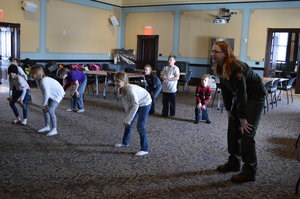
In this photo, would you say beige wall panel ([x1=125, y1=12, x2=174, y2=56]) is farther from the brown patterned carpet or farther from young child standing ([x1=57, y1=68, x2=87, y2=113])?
the brown patterned carpet

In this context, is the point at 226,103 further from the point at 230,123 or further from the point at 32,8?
the point at 32,8

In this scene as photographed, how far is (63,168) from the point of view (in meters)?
3.99

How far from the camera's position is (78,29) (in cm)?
1420

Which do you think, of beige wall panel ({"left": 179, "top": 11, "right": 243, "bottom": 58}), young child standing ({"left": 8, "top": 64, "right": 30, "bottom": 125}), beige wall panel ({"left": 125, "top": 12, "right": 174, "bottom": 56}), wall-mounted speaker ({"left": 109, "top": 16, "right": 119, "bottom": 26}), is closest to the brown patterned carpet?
young child standing ({"left": 8, "top": 64, "right": 30, "bottom": 125})

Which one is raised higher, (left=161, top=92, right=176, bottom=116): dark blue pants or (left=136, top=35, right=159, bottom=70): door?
(left=136, top=35, right=159, bottom=70): door

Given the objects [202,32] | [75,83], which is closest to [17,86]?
[75,83]

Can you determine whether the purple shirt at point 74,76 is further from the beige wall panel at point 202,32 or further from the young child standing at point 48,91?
the beige wall panel at point 202,32

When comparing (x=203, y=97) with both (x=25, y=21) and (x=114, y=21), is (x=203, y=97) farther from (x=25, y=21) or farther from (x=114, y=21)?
(x=114, y=21)

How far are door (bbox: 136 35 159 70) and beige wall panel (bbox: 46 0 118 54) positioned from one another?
1.27 m

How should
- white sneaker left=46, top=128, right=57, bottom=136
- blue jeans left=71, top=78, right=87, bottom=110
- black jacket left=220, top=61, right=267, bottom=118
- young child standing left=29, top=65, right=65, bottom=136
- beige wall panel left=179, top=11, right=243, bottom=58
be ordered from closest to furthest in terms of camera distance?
1. black jacket left=220, top=61, right=267, bottom=118
2. young child standing left=29, top=65, right=65, bottom=136
3. white sneaker left=46, top=128, right=57, bottom=136
4. blue jeans left=71, top=78, right=87, bottom=110
5. beige wall panel left=179, top=11, right=243, bottom=58

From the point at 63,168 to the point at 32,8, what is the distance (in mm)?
9517

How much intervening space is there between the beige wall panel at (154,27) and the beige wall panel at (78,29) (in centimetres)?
78

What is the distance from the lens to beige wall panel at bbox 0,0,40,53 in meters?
11.5

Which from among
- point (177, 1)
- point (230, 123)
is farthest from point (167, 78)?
point (177, 1)
